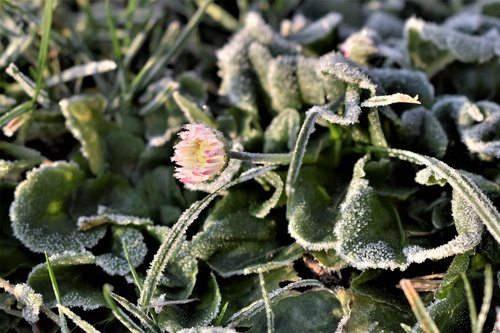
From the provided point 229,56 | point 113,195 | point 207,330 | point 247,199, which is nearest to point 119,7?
point 229,56

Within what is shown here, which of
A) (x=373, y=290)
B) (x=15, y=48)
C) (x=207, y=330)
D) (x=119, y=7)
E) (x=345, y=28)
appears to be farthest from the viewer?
(x=119, y=7)

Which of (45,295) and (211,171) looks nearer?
(211,171)

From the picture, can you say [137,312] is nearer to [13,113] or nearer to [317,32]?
[13,113]

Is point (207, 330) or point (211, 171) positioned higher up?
point (211, 171)

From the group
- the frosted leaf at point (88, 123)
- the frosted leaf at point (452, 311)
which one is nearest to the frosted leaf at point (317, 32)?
the frosted leaf at point (88, 123)

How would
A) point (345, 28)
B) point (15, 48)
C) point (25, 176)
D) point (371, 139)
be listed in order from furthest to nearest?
point (345, 28), point (15, 48), point (25, 176), point (371, 139)

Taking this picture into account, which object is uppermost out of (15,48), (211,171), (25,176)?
(15,48)

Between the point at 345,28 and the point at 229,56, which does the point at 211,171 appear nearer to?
the point at 229,56
